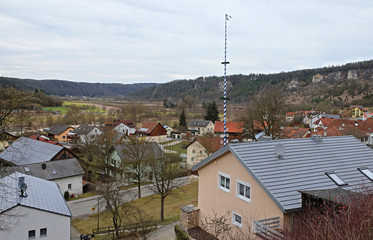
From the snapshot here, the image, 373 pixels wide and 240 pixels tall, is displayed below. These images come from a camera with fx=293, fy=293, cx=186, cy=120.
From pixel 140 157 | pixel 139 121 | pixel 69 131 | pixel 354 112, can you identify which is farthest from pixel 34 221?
pixel 354 112

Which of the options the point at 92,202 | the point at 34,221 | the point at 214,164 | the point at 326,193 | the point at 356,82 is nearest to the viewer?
the point at 326,193

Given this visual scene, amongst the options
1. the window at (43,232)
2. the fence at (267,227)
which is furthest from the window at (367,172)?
the window at (43,232)

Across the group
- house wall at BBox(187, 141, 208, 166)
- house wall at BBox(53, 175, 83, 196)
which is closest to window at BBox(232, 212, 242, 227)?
house wall at BBox(53, 175, 83, 196)

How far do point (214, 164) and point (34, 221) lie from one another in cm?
1127

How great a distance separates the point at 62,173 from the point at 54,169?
970 mm

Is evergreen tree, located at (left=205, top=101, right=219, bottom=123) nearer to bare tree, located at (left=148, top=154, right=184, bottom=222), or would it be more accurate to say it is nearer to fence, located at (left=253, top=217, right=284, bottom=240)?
bare tree, located at (left=148, top=154, right=184, bottom=222)

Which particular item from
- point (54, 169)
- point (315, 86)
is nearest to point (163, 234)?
point (54, 169)

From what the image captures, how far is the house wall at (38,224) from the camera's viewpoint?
16094mm

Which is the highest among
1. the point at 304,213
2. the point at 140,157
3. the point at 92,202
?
the point at 304,213

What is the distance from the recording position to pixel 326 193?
8844 mm

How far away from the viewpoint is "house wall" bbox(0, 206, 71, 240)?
1609 centimetres

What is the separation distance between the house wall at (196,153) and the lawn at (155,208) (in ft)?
31.4

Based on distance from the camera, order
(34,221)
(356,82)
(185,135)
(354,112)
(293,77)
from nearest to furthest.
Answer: (34,221)
(185,135)
(354,112)
(356,82)
(293,77)

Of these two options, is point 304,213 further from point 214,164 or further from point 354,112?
point 354,112
